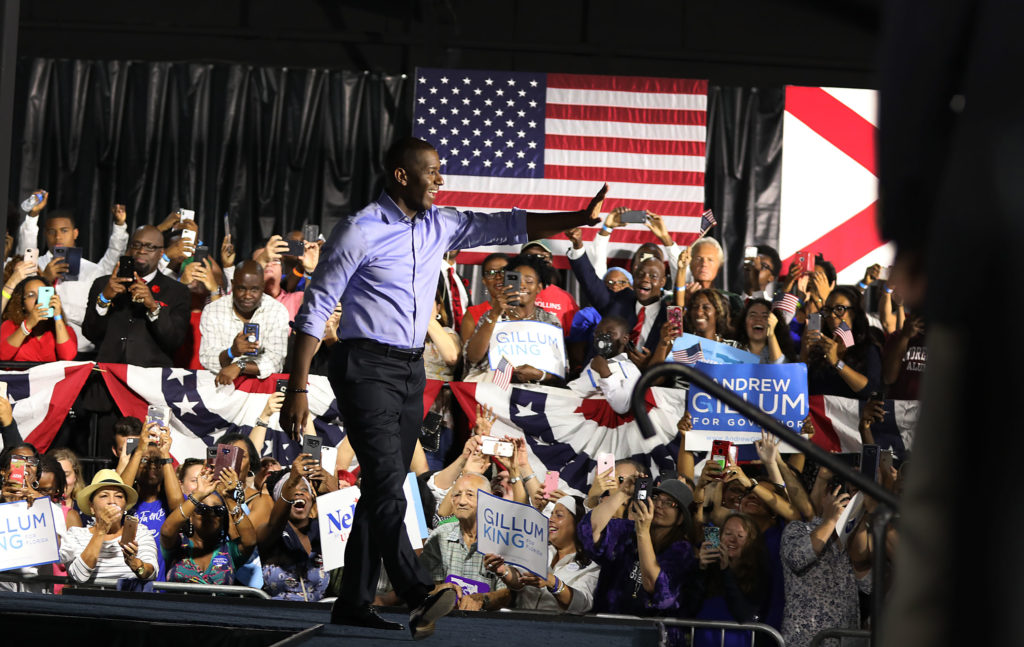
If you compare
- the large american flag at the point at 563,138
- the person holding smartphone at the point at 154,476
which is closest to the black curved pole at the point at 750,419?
the person holding smartphone at the point at 154,476

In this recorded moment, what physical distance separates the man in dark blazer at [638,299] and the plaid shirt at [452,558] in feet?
4.98

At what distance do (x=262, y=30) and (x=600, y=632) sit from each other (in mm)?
9502

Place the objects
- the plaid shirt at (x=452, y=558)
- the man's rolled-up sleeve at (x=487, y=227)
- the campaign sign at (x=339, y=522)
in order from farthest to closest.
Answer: the plaid shirt at (x=452, y=558)
the campaign sign at (x=339, y=522)
the man's rolled-up sleeve at (x=487, y=227)

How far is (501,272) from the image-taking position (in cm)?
725

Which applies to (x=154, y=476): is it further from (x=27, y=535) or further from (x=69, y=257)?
(x=69, y=257)

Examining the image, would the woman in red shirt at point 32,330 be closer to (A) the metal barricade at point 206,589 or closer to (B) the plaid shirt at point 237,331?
(B) the plaid shirt at point 237,331

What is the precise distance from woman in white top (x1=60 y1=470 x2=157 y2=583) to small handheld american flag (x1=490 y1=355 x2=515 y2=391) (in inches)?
80.9

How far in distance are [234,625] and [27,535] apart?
2.11 meters

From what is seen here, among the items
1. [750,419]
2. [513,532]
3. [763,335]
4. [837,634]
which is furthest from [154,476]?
[750,419]

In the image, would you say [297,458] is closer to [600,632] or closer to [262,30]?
[600,632]

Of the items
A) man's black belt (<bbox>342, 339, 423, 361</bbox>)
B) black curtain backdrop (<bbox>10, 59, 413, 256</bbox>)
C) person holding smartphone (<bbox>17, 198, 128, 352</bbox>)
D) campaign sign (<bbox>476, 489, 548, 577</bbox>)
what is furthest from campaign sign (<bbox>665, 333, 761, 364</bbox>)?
black curtain backdrop (<bbox>10, 59, 413, 256</bbox>)

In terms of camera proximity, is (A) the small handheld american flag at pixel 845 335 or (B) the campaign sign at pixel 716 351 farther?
(A) the small handheld american flag at pixel 845 335

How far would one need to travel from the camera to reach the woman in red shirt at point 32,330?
7223mm

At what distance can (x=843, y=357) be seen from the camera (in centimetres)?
680
